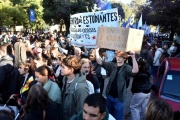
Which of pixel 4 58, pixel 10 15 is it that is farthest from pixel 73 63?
pixel 10 15

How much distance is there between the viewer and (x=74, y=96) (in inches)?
145

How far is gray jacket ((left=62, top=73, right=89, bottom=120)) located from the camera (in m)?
3.65

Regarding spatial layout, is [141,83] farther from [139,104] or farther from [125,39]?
[125,39]

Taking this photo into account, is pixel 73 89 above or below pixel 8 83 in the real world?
above

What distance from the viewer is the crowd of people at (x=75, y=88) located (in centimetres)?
277

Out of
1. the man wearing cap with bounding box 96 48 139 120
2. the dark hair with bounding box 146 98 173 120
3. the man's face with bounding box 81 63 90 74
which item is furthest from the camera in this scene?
the man's face with bounding box 81 63 90 74

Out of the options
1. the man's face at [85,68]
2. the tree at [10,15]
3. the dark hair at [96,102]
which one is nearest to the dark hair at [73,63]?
the man's face at [85,68]

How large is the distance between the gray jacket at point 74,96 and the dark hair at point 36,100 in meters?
0.57

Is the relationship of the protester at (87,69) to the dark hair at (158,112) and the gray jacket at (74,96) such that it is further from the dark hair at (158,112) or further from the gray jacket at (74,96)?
the dark hair at (158,112)

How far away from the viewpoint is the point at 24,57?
24.4 feet

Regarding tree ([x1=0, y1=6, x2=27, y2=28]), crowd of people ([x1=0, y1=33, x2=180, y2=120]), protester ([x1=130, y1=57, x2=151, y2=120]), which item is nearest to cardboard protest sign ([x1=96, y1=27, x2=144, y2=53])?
crowd of people ([x1=0, y1=33, x2=180, y2=120])

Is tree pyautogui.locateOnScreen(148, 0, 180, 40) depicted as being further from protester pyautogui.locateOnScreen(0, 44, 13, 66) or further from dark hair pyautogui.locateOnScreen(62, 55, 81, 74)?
dark hair pyautogui.locateOnScreen(62, 55, 81, 74)

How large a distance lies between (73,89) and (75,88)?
34mm

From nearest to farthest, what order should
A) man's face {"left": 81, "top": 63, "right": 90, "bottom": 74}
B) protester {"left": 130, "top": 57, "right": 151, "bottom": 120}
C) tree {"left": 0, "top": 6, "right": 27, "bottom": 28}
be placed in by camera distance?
man's face {"left": 81, "top": 63, "right": 90, "bottom": 74} → protester {"left": 130, "top": 57, "right": 151, "bottom": 120} → tree {"left": 0, "top": 6, "right": 27, "bottom": 28}
